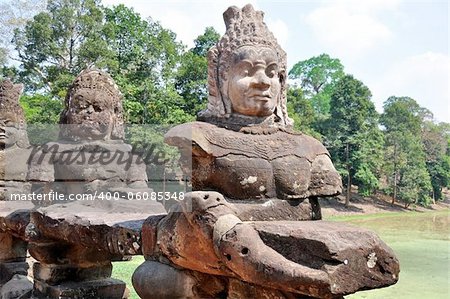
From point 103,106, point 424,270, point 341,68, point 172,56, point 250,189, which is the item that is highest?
point 341,68

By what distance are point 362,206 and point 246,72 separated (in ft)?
85.7

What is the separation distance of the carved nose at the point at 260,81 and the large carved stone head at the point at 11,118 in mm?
3844

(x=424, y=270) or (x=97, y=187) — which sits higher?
(x=97, y=187)

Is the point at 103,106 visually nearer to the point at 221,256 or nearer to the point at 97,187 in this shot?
the point at 97,187

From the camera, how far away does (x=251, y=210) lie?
2.69m

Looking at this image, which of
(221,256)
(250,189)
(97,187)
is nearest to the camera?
(221,256)

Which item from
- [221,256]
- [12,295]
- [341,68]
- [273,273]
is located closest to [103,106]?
[12,295]

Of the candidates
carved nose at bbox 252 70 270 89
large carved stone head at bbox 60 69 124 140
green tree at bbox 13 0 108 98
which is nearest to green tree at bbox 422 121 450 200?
green tree at bbox 13 0 108 98

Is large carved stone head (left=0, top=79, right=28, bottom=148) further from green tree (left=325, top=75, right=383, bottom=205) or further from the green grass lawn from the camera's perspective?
green tree (left=325, top=75, right=383, bottom=205)

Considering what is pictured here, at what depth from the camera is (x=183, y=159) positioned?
114 inches

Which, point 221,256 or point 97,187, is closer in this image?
point 221,256

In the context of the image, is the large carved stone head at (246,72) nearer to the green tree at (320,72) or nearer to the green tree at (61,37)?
the green tree at (61,37)

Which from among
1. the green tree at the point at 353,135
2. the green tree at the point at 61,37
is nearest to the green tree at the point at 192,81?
the green tree at the point at 61,37

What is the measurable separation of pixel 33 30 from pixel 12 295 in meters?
14.6
